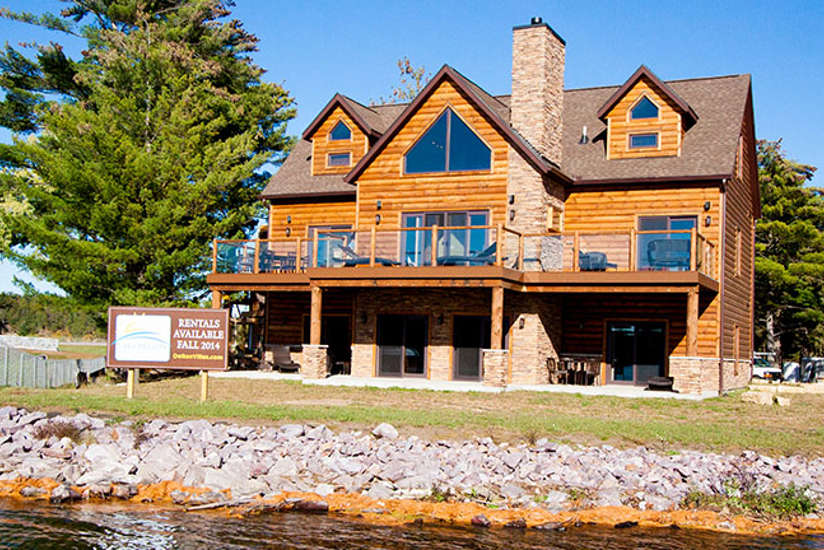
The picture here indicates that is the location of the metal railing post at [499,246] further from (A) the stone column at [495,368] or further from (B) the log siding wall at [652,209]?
(B) the log siding wall at [652,209]

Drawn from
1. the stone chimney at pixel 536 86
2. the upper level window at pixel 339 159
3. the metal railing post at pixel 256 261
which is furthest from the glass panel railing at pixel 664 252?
the metal railing post at pixel 256 261

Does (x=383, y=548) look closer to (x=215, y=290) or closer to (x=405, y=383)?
(x=405, y=383)

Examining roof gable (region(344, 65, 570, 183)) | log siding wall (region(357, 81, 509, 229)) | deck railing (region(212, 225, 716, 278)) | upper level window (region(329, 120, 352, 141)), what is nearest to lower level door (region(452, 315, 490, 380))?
deck railing (region(212, 225, 716, 278))

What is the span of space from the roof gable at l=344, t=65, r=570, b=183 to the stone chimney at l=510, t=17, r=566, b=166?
0.52 meters

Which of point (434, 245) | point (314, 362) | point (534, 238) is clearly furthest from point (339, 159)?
point (534, 238)

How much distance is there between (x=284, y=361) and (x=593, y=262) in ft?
31.6

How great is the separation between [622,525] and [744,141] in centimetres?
1777

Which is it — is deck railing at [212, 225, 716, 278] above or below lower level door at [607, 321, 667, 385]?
above

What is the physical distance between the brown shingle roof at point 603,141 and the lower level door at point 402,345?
15.1 ft

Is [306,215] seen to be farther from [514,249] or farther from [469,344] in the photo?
[514,249]

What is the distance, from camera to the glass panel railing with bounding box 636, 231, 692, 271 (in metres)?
21.1

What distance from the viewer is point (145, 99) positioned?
102 feet

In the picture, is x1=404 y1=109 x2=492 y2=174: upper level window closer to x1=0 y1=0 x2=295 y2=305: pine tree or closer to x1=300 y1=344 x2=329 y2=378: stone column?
x1=300 y1=344 x2=329 y2=378: stone column

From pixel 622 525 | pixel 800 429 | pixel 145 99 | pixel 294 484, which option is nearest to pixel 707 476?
pixel 622 525
